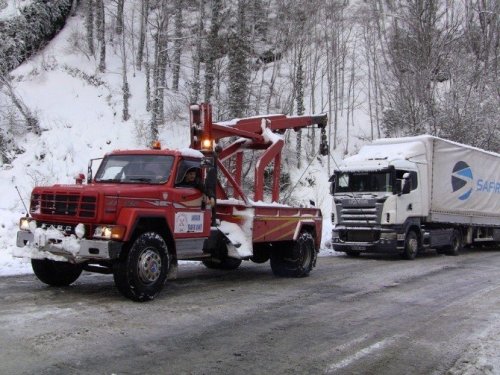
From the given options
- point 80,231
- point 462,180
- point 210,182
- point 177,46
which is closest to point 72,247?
point 80,231

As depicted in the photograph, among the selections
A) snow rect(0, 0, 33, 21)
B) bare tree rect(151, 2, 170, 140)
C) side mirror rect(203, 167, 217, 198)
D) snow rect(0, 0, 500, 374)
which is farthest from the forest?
side mirror rect(203, 167, 217, 198)

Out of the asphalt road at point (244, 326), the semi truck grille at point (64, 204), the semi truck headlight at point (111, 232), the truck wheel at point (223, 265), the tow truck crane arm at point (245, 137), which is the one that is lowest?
the asphalt road at point (244, 326)

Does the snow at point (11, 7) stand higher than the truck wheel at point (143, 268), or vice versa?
the snow at point (11, 7)

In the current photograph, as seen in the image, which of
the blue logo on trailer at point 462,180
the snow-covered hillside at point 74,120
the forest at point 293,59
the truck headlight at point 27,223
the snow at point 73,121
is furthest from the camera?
the forest at point 293,59

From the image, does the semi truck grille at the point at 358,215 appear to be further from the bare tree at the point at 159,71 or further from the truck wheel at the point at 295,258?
the bare tree at the point at 159,71

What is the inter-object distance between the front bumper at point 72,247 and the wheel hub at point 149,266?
480mm

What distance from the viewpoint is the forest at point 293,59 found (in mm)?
30250

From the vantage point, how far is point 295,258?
11367mm

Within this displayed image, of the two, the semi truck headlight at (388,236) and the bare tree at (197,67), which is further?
the bare tree at (197,67)

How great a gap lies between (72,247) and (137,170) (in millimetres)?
1976

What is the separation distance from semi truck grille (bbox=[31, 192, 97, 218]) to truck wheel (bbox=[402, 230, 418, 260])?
37.2 ft

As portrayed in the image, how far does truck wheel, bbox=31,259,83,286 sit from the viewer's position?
344 inches

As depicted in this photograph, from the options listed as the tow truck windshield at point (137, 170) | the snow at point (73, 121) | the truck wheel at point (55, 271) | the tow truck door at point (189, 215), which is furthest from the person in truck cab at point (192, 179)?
the snow at point (73, 121)

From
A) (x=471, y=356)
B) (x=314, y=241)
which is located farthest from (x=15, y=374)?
(x=314, y=241)
